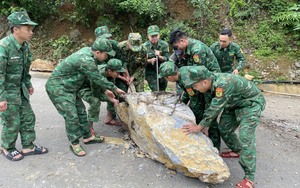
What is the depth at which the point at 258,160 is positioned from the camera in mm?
4207

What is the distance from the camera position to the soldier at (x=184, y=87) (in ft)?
12.4

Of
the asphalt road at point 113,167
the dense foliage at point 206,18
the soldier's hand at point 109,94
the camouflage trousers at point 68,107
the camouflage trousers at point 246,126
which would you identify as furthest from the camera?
the dense foliage at point 206,18

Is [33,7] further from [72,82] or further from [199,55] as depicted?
[199,55]

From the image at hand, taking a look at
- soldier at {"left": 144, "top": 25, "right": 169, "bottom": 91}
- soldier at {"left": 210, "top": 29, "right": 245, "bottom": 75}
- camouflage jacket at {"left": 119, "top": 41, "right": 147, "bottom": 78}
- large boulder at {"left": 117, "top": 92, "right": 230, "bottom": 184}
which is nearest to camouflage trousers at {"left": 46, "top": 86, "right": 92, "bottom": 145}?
large boulder at {"left": 117, "top": 92, "right": 230, "bottom": 184}

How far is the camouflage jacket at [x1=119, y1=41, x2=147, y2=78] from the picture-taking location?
16.2ft

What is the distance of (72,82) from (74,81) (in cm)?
3

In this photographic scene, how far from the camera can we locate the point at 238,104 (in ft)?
11.9

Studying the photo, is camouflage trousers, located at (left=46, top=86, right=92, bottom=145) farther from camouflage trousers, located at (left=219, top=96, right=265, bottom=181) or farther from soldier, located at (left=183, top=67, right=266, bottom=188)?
camouflage trousers, located at (left=219, top=96, right=265, bottom=181)

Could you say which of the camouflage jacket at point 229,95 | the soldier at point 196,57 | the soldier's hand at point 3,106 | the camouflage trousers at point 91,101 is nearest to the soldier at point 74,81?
the camouflage trousers at point 91,101

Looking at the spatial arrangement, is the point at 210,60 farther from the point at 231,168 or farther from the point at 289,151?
the point at 289,151

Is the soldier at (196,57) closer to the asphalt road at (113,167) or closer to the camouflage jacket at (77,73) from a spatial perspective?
the asphalt road at (113,167)

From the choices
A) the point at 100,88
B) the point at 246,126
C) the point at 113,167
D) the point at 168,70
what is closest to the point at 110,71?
the point at 100,88

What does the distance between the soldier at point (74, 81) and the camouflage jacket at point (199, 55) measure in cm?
123

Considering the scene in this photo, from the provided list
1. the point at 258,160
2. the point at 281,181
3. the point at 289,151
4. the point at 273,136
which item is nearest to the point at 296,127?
the point at 273,136
